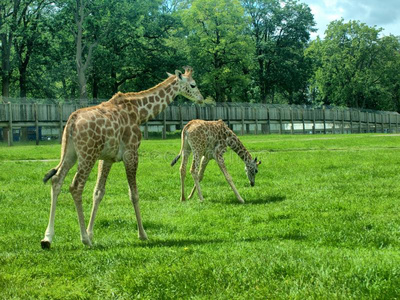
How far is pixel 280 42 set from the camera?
2749 inches

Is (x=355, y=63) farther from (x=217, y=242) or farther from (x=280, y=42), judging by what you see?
(x=217, y=242)

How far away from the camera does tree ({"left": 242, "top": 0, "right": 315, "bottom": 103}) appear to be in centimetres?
6694

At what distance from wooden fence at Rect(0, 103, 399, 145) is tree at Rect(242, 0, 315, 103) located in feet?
21.9

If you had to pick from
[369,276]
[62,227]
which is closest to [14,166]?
[62,227]

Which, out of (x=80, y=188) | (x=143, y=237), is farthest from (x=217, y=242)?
(x=80, y=188)

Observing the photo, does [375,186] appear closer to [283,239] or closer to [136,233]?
[283,239]

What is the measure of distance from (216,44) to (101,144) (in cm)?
4862

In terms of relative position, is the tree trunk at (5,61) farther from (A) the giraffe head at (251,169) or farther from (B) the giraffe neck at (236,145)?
(A) the giraffe head at (251,169)

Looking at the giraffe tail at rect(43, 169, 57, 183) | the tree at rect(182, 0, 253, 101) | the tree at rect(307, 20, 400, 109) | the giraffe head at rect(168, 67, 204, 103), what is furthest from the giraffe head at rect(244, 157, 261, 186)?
the tree at rect(307, 20, 400, 109)

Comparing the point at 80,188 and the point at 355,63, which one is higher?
the point at 355,63

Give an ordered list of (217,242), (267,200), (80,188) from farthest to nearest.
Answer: (267,200)
(217,242)
(80,188)

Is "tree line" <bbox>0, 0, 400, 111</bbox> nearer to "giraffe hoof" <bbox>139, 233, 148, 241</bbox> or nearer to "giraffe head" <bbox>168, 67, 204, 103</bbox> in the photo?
"giraffe head" <bbox>168, 67, 204, 103</bbox>

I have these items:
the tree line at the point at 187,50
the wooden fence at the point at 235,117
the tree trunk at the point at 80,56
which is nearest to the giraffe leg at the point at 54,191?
the wooden fence at the point at 235,117

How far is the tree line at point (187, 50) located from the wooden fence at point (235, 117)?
3.82 meters
